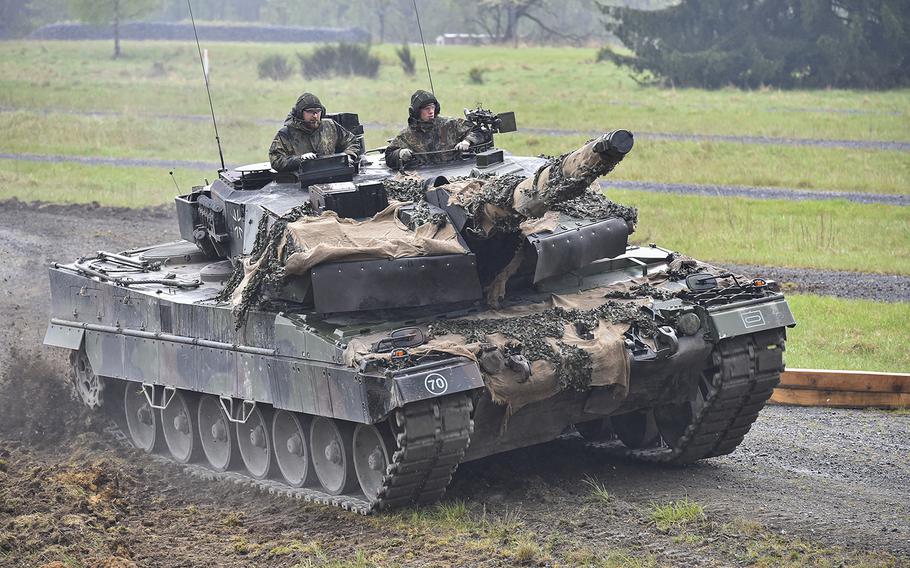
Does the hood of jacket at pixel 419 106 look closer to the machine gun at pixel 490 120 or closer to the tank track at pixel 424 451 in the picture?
the machine gun at pixel 490 120

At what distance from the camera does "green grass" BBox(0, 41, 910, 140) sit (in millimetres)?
38469

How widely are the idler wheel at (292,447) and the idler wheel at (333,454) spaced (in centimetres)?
11

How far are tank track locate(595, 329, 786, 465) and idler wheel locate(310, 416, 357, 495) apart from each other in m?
3.15

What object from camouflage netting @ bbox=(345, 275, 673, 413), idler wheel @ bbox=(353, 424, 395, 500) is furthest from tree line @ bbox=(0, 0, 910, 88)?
idler wheel @ bbox=(353, 424, 395, 500)

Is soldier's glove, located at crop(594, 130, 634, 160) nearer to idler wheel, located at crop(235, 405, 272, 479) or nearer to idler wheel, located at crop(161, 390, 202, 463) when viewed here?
idler wheel, located at crop(235, 405, 272, 479)

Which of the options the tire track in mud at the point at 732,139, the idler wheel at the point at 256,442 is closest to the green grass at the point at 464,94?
the tire track in mud at the point at 732,139

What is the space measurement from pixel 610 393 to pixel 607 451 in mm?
1819

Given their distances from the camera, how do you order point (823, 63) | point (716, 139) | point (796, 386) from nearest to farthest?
point (796, 386)
point (716, 139)
point (823, 63)

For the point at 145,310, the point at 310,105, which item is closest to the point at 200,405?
the point at 145,310

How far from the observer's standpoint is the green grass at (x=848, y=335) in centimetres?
1738

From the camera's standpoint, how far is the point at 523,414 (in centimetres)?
1229

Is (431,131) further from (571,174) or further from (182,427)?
(182,427)

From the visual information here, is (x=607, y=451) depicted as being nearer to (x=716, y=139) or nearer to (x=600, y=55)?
(x=716, y=139)

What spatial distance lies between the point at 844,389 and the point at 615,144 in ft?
21.4
